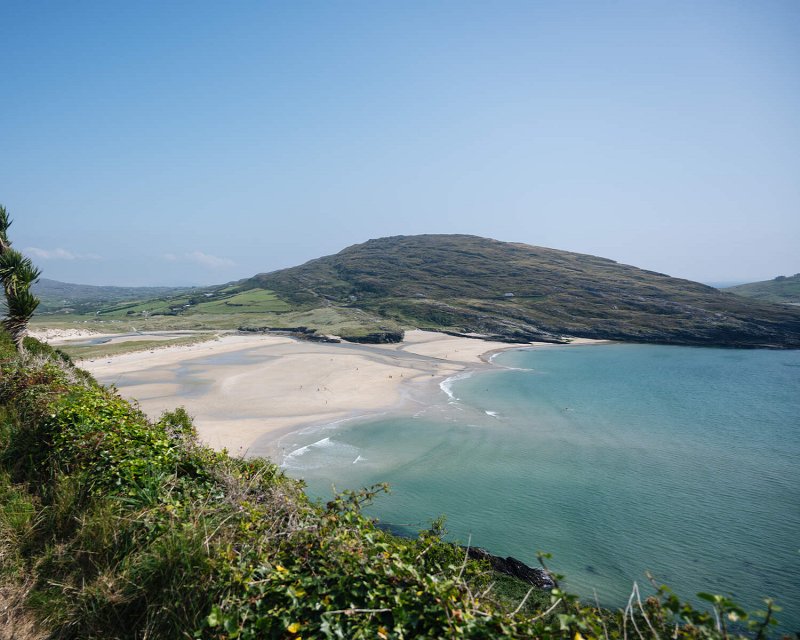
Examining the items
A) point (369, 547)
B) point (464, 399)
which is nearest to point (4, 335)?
point (369, 547)

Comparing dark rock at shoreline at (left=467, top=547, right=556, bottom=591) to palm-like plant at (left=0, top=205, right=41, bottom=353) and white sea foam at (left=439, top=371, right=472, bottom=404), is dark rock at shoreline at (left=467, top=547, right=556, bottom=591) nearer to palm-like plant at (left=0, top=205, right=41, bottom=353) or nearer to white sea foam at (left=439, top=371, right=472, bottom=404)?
palm-like plant at (left=0, top=205, right=41, bottom=353)

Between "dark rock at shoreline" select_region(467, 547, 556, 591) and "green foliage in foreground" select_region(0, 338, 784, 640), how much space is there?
38.3 ft

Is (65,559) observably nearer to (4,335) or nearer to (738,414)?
(4,335)

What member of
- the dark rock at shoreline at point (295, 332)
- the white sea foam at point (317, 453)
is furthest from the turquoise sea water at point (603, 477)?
the dark rock at shoreline at point (295, 332)

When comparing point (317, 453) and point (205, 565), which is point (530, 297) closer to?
point (317, 453)

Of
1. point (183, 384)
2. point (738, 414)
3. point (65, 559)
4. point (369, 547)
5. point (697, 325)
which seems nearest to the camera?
point (369, 547)

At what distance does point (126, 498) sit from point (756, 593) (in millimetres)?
21546

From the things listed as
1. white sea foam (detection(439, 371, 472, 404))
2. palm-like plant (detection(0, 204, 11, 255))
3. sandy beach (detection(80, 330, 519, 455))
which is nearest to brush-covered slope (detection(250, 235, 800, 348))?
sandy beach (detection(80, 330, 519, 455))

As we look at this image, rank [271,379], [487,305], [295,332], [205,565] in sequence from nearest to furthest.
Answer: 1. [205,565]
2. [271,379]
3. [295,332]
4. [487,305]

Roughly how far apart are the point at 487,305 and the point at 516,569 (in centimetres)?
9696

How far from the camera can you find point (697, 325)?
91.7 metres

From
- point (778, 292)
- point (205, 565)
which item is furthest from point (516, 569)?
point (778, 292)

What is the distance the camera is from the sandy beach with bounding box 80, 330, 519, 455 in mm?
33031

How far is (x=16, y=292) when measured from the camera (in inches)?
604
